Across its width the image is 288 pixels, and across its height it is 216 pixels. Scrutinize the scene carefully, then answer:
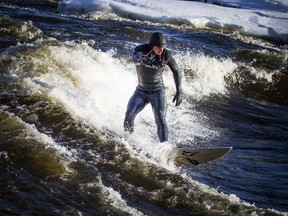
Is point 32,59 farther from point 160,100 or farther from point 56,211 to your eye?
point 56,211

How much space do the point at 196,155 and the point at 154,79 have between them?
4.77ft

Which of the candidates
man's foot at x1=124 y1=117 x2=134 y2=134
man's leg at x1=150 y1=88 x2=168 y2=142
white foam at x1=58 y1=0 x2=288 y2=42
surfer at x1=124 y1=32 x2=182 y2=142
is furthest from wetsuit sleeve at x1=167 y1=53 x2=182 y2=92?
white foam at x1=58 y1=0 x2=288 y2=42

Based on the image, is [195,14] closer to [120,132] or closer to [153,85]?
[120,132]

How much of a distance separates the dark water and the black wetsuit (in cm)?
44

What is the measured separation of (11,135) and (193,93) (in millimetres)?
6596

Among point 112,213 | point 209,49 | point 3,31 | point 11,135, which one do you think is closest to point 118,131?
point 11,135

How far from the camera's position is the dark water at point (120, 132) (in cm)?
551

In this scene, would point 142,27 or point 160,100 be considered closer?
point 160,100

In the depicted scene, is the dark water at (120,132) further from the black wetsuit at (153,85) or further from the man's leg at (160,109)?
the black wetsuit at (153,85)

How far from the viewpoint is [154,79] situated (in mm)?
7004

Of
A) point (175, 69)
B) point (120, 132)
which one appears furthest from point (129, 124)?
point (175, 69)

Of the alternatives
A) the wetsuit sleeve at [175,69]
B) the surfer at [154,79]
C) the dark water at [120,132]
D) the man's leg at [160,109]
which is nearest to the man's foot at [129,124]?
the surfer at [154,79]

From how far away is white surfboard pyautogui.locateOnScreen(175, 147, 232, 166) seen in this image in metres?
6.75

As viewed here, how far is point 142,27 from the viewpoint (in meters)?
18.4
